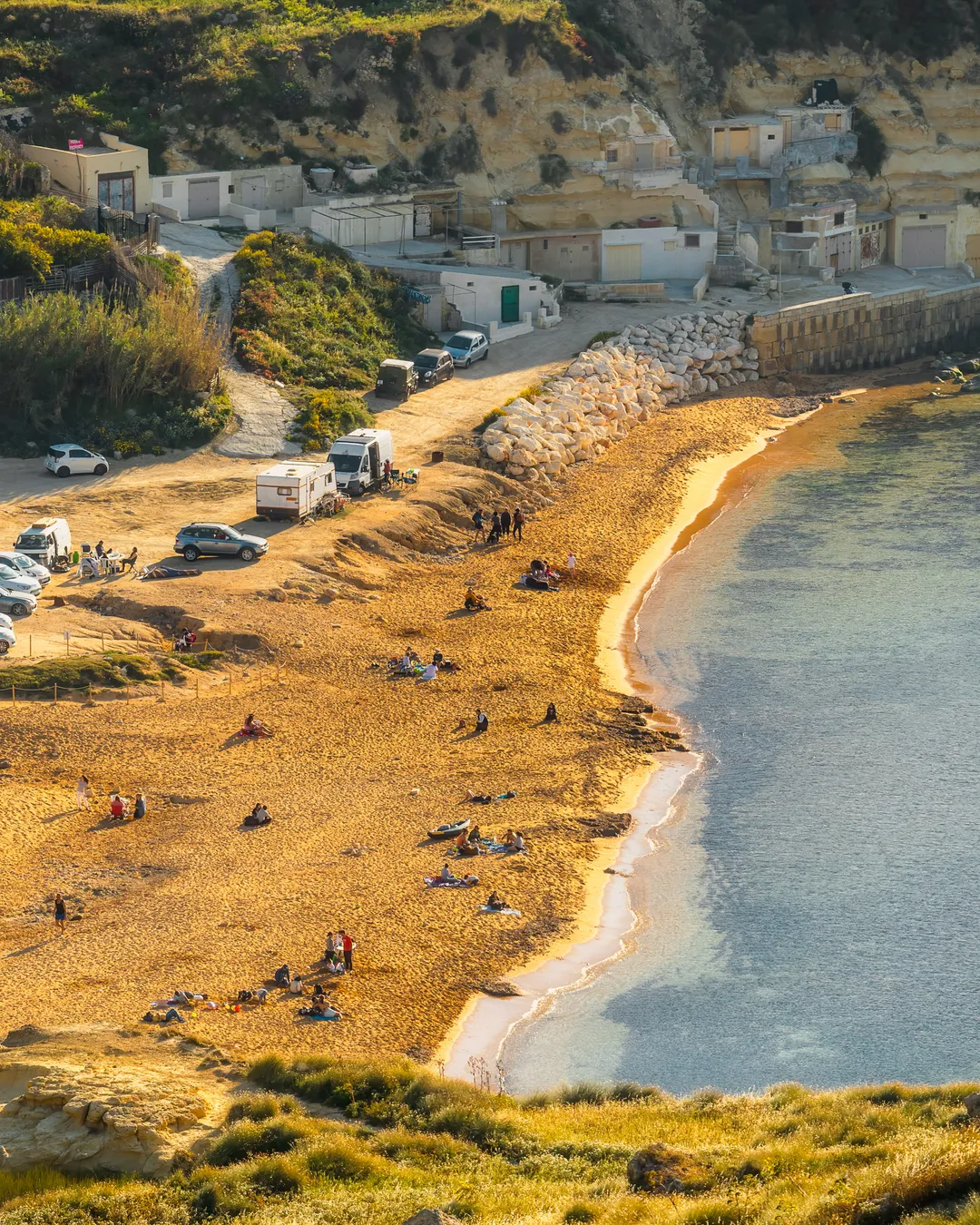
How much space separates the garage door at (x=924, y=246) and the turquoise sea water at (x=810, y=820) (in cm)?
2876

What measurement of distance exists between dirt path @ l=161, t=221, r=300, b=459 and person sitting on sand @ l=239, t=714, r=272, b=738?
18.9m

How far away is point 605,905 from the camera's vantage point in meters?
38.1

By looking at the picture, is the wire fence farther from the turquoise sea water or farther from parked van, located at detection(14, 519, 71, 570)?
the turquoise sea water

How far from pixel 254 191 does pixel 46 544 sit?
32335mm

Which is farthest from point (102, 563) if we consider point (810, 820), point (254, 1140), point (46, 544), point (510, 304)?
point (510, 304)

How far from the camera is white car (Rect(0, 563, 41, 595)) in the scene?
4878 centimetres

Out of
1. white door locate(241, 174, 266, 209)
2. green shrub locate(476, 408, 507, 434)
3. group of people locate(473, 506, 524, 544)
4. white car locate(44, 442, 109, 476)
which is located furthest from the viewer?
white door locate(241, 174, 266, 209)

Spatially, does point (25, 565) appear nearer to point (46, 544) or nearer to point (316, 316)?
point (46, 544)

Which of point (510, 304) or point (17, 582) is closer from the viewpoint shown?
point (17, 582)

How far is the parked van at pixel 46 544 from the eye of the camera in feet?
170

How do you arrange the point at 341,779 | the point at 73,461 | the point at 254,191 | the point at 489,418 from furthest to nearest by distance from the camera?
the point at 254,191
the point at 489,418
the point at 73,461
the point at 341,779

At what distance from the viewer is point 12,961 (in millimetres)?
33906

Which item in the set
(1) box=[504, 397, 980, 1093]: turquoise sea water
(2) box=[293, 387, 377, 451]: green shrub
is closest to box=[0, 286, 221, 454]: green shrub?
(2) box=[293, 387, 377, 451]: green shrub

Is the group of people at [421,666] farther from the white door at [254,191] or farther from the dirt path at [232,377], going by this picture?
the white door at [254,191]
